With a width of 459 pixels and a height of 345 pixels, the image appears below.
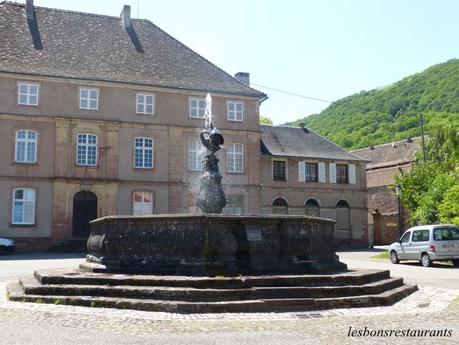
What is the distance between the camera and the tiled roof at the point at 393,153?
51.9 m

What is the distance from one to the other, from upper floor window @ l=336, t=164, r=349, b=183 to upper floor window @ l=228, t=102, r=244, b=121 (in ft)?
32.1

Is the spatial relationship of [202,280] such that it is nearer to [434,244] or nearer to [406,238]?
[434,244]

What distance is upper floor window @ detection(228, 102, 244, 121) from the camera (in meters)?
37.2

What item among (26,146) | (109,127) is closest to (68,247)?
(26,146)

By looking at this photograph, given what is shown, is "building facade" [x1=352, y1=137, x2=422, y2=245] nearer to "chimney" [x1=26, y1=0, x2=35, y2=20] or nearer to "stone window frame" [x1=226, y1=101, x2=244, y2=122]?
"stone window frame" [x1=226, y1=101, x2=244, y2=122]

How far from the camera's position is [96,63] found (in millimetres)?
34938

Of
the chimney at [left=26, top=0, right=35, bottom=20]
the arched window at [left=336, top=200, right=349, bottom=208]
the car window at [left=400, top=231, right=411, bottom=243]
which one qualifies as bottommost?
the car window at [left=400, top=231, right=411, bottom=243]

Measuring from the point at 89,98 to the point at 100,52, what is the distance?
12.5ft

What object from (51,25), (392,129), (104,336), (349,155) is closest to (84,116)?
(51,25)

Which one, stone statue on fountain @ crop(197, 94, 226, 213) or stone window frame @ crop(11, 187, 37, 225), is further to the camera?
stone window frame @ crop(11, 187, 37, 225)

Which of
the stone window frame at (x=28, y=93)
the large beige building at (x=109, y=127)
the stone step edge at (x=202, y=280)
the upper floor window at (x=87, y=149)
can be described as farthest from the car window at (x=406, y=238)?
the stone window frame at (x=28, y=93)

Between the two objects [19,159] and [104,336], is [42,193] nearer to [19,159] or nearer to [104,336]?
[19,159]

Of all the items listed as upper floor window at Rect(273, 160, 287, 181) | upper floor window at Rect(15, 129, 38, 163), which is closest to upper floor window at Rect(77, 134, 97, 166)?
upper floor window at Rect(15, 129, 38, 163)

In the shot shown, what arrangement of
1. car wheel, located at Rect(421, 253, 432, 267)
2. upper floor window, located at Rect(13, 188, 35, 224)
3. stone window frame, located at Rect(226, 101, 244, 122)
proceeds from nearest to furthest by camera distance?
car wheel, located at Rect(421, 253, 432, 267) < upper floor window, located at Rect(13, 188, 35, 224) < stone window frame, located at Rect(226, 101, 244, 122)
